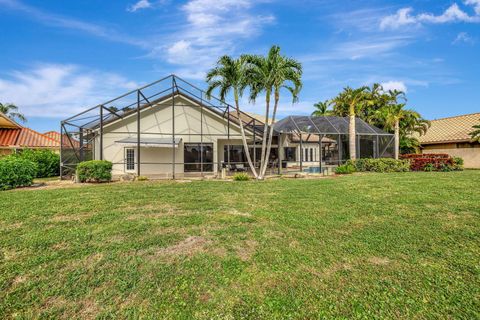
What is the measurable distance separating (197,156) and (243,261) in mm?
18471

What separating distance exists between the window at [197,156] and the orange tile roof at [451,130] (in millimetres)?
25192

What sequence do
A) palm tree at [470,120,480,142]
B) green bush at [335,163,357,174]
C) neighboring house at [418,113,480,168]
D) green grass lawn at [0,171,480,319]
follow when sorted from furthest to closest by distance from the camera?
neighboring house at [418,113,480,168]
palm tree at [470,120,480,142]
green bush at [335,163,357,174]
green grass lawn at [0,171,480,319]

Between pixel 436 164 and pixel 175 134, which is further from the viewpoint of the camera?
pixel 175 134

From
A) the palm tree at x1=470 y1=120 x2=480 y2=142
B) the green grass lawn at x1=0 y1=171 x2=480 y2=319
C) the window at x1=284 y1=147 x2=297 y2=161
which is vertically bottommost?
the green grass lawn at x1=0 y1=171 x2=480 y2=319

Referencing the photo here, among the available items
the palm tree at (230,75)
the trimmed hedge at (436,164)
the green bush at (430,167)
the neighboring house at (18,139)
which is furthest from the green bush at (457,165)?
the neighboring house at (18,139)

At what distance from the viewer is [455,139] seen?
27.1 metres

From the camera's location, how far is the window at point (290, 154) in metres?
26.7

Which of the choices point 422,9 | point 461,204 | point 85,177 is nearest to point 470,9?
point 422,9

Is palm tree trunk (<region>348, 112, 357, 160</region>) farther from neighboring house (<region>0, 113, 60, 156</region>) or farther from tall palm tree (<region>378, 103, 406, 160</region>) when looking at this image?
neighboring house (<region>0, 113, 60, 156</region>)

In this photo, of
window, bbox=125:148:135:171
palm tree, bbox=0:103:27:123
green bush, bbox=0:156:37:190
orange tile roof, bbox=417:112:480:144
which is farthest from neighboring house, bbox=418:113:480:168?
palm tree, bbox=0:103:27:123

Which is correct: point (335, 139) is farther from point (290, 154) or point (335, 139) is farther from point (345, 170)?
point (345, 170)

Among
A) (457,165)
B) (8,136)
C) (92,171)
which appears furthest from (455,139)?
(8,136)

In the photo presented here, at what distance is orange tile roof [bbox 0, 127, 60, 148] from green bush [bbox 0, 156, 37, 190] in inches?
564

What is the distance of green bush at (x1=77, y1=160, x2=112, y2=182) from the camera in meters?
15.5
